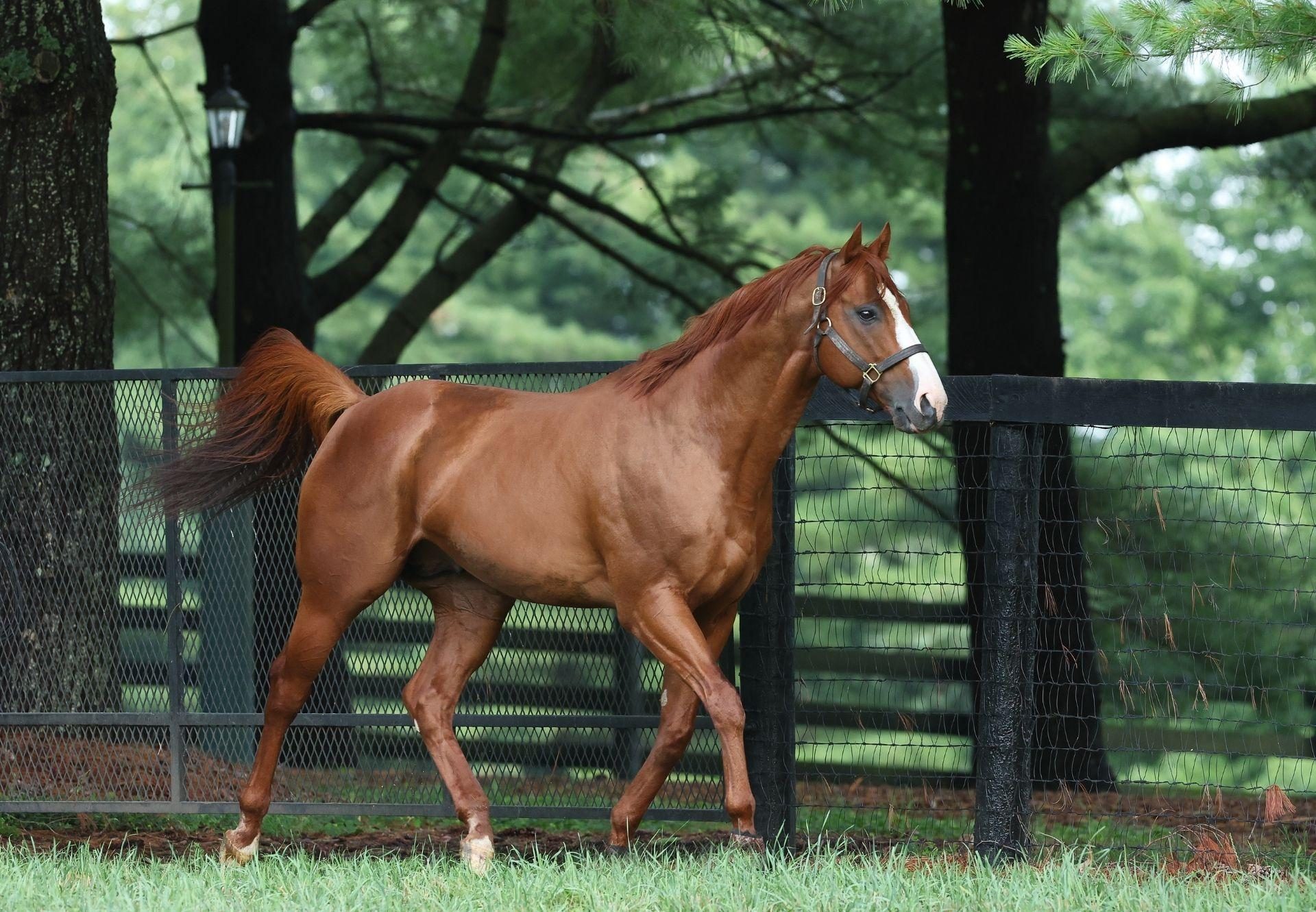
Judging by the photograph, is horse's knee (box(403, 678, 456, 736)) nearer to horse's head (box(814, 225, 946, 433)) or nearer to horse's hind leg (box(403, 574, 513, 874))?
horse's hind leg (box(403, 574, 513, 874))

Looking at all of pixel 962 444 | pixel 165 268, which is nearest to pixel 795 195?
pixel 165 268

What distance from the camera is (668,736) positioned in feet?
16.6

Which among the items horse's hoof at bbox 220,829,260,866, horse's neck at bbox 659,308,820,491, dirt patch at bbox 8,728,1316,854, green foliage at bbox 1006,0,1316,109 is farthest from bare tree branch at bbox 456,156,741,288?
horse's hoof at bbox 220,829,260,866

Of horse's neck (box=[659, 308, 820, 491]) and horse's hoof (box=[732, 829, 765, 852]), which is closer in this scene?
horse's hoof (box=[732, 829, 765, 852])

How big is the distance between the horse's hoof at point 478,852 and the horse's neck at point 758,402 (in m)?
1.55

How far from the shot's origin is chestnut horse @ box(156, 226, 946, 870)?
470 cm

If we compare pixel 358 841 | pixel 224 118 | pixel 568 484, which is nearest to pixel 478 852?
pixel 568 484

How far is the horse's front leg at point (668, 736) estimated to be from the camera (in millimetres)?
5059

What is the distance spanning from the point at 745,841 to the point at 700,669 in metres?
0.57

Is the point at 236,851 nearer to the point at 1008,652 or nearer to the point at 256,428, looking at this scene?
the point at 256,428

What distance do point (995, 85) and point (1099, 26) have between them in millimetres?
4017

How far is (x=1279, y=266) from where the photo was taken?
2070cm

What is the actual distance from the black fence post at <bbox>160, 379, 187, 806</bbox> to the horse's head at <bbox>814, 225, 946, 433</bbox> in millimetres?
2755

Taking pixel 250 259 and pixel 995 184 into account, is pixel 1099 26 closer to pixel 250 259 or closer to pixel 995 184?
pixel 995 184
